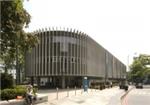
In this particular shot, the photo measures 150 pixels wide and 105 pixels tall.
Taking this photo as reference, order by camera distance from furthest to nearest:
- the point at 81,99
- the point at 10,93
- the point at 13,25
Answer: the point at 81,99 < the point at 10,93 < the point at 13,25

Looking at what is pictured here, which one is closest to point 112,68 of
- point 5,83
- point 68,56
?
point 68,56

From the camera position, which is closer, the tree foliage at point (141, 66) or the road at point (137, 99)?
→ the road at point (137, 99)

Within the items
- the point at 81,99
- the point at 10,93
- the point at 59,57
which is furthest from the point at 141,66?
the point at 10,93

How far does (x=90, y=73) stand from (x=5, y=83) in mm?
55747

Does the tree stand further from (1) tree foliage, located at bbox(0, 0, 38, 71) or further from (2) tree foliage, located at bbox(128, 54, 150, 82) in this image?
(2) tree foliage, located at bbox(128, 54, 150, 82)

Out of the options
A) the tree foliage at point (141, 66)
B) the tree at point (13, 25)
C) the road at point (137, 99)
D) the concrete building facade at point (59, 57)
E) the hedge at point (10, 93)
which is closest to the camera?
the tree at point (13, 25)

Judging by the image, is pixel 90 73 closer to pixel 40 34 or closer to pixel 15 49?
pixel 40 34

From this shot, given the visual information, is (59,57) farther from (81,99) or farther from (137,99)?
(81,99)

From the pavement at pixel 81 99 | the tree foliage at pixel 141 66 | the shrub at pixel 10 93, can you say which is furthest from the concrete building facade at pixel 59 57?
the tree foliage at pixel 141 66

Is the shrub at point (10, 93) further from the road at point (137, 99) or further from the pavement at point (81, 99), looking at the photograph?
the road at point (137, 99)

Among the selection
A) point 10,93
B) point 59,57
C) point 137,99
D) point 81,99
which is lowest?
point 137,99

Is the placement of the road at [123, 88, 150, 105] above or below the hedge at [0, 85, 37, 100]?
below

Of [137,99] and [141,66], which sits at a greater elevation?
[141,66]

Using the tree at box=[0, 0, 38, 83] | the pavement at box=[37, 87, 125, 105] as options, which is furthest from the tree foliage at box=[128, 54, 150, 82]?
the tree at box=[0, 0, 38, 83]
